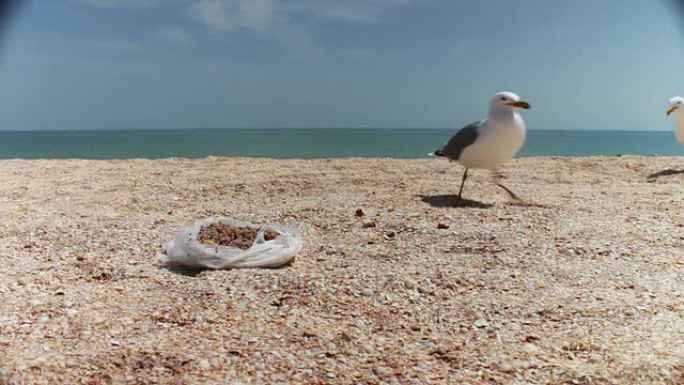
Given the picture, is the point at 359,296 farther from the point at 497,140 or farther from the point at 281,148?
the point at 281,148

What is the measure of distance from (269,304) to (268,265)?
2.21ft

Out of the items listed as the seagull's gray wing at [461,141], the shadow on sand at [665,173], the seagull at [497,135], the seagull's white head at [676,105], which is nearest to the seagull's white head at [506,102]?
the seagull at [497,135]

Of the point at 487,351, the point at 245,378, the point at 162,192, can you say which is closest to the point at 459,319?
the point at 487,351

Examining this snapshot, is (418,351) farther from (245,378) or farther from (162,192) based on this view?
(162,192)

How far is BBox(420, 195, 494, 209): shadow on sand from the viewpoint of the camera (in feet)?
19.5

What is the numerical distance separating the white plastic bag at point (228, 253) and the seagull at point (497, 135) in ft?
9.22

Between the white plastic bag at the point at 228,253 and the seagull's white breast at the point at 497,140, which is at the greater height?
the seagull's white breast at the point at 497,140

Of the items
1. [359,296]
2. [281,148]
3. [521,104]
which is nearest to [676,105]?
[521,104]

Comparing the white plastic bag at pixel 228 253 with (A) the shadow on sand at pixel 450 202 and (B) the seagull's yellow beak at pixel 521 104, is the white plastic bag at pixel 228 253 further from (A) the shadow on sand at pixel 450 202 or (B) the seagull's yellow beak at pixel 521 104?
(B) the seagull's yellow beak at pixel 521 104

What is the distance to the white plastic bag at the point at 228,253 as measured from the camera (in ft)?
12.2

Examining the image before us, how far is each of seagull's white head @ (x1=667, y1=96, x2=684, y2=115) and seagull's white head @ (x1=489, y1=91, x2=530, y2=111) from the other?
208 inches

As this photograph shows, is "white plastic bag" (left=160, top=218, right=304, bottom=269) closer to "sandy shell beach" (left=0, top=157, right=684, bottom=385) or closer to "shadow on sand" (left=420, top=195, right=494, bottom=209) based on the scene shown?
"sandy shell beach" (left=0, top=157, right=684, bottom=385)

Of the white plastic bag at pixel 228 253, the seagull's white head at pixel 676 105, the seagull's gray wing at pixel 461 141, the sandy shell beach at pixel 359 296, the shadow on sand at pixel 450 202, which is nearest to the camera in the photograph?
the sandy shell beach at pixel 359 296

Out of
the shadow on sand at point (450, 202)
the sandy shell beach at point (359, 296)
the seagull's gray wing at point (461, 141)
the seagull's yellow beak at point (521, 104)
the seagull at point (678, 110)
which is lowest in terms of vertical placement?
the sandy shell beach at point (359, 296)
